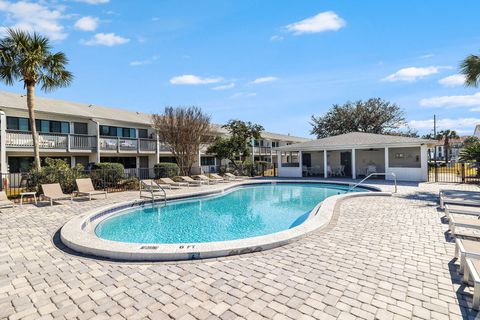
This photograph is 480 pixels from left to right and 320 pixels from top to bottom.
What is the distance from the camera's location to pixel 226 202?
47.2 feet

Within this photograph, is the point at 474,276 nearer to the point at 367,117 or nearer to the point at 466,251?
the point at 466,251

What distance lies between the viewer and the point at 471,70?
563 inches

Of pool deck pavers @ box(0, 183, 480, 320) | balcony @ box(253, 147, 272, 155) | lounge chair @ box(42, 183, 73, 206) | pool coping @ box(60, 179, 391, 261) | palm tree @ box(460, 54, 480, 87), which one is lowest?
pool deck pavers @ box(0, 183, 480, 320)

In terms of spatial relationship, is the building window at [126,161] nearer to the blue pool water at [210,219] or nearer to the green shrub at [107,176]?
the green shrub at [107,176]

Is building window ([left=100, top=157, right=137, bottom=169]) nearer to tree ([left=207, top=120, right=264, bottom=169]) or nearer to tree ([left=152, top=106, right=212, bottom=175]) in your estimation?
tree ([left=152, top=106, right=212, bottom=175])

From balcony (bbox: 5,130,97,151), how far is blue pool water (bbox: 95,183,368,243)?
11270 millimetres

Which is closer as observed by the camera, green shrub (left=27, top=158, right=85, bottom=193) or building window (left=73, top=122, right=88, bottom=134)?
green shrub (left=27, top=158, right=85, bottom=193)

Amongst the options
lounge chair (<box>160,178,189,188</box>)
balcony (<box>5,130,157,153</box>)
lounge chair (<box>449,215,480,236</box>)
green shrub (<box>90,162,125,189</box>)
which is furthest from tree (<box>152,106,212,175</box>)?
lounge chair (<box>449,215,480,236</box>)

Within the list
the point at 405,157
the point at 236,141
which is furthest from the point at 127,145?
the point at 405,157

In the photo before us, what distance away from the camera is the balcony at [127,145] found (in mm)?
21750

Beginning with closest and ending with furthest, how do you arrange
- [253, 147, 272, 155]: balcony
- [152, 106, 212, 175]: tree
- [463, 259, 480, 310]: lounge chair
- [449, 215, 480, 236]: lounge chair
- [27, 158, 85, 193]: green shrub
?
[463, 259, 480, 310]: lounge chair < [449, 215, 480, 236]: lounge chair < [27, 158, 85, 193]: green shrub < [152, 106, 212, 175]: tree < [253, 147, 272, 155]: balcony

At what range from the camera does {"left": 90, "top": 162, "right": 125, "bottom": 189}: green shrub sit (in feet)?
52.3

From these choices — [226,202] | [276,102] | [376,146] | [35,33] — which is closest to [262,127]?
[276,102]

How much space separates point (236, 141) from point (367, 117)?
85.4 ft
